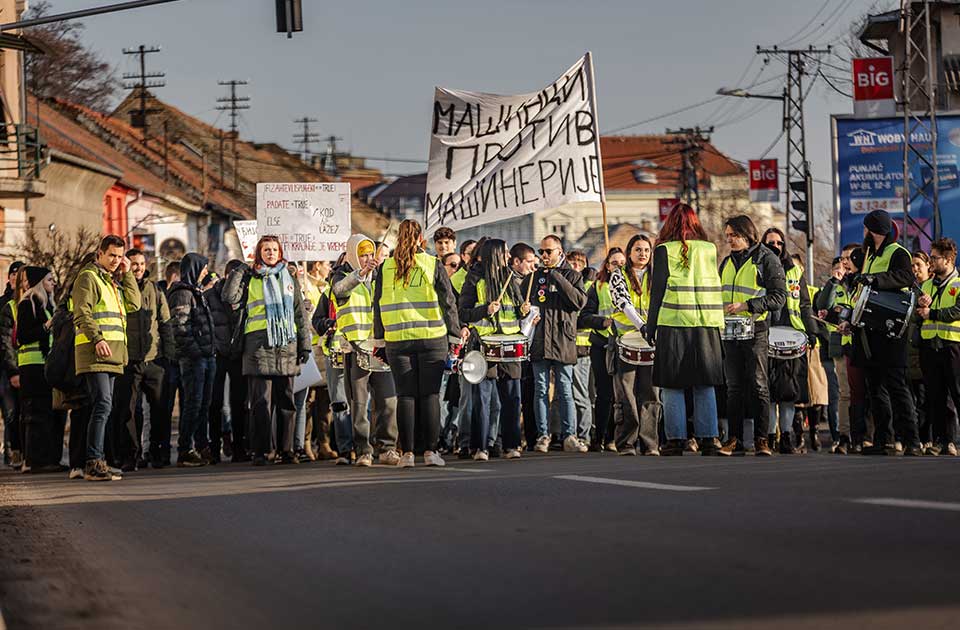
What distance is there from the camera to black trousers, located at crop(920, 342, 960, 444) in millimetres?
15422

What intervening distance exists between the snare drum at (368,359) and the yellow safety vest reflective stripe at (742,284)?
281cm

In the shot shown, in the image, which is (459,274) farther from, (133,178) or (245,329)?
(133,178)

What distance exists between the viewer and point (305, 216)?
73.9 ft

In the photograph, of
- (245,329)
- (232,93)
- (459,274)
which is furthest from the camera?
(232,93)

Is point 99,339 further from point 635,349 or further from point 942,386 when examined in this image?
point 942,386

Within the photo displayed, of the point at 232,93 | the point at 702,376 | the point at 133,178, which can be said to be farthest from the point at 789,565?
the point at 232,93

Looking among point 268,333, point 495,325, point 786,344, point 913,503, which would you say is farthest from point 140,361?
point 913,503

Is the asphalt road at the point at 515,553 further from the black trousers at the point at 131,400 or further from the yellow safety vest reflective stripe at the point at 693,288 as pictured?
the black trousers at the point at 131,400

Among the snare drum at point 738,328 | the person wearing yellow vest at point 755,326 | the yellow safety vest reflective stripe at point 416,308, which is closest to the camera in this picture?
the yellow safety vest reflective stripe at point 416,308

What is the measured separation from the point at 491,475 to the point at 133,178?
231 ft

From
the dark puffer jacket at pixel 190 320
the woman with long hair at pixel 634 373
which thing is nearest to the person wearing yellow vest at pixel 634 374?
the woman with long hair at pixel 634 373

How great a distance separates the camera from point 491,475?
39.6 feet

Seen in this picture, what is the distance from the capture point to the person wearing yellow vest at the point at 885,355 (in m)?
14.5

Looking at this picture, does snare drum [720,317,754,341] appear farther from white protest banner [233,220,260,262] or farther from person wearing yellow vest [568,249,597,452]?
white protest banner [233,220,260,262]
